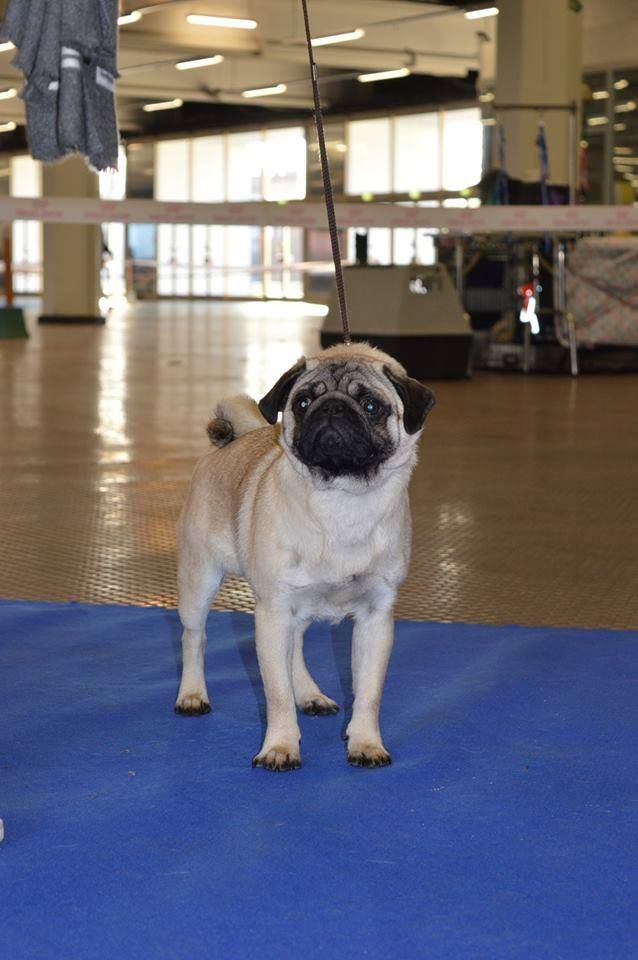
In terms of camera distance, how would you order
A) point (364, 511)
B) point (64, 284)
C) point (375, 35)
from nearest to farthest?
point (364, 511) < point (375, 35) < point (64, 284)

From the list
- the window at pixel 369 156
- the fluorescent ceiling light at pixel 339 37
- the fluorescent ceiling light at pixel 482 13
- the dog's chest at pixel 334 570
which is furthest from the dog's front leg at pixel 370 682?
the window at pixel 369 156

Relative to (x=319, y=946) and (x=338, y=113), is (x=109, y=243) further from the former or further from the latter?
(x=319, y=946)

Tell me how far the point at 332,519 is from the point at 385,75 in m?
26.8

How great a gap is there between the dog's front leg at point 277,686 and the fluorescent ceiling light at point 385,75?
24360mm

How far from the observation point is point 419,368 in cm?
1362

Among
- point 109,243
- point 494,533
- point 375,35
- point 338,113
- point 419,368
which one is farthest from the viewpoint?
point 109,243

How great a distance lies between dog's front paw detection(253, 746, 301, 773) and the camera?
10.3ft

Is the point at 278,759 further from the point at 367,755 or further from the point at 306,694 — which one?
the point at 306,694

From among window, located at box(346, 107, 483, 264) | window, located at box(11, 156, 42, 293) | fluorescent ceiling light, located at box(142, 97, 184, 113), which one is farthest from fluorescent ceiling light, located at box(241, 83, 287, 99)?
window, located at box(11, 156, 42, 293)

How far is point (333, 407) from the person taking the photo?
115 inches

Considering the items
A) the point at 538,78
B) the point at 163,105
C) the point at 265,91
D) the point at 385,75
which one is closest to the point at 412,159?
the point at 385,75

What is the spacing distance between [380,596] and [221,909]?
943 mm

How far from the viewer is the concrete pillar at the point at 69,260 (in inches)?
1118

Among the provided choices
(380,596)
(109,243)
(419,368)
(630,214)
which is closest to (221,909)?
(380,596)
